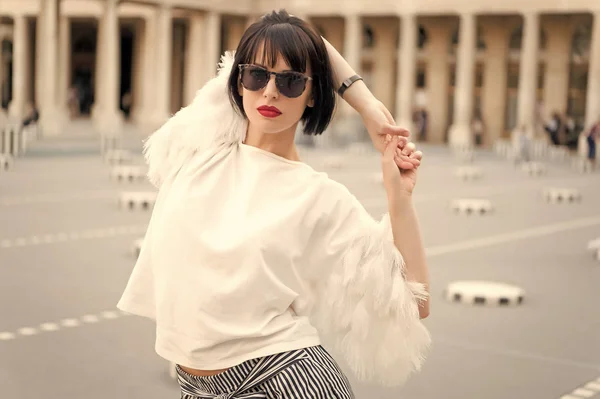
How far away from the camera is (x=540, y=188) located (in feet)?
81.4

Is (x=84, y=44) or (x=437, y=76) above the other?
(x=84, y=44)

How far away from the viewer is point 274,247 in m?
2.95

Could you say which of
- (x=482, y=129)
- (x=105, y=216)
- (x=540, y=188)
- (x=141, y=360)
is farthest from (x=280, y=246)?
(x=482, y=129)

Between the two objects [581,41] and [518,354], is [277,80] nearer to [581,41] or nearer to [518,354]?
[518,354]

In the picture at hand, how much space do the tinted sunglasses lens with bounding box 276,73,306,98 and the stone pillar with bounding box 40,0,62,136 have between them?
1529 inches

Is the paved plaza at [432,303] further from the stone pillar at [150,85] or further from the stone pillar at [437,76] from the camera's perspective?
the stone pillar at [437,76]

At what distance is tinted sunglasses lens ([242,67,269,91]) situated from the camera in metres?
3.09

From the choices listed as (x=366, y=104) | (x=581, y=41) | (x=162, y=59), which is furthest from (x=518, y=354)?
(x=581, y=41)

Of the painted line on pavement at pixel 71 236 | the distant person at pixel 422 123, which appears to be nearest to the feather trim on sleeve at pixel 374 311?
the painted line on pavement at pixel 71 236

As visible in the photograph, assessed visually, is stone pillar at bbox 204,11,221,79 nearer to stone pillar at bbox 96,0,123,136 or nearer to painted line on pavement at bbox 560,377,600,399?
stone pillar at bbox 96,0,123,136

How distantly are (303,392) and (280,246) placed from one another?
1.38 ft

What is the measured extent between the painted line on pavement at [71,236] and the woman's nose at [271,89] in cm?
975

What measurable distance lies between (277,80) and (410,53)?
148ft

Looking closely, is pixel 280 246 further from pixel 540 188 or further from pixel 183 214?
pixel 540 188
